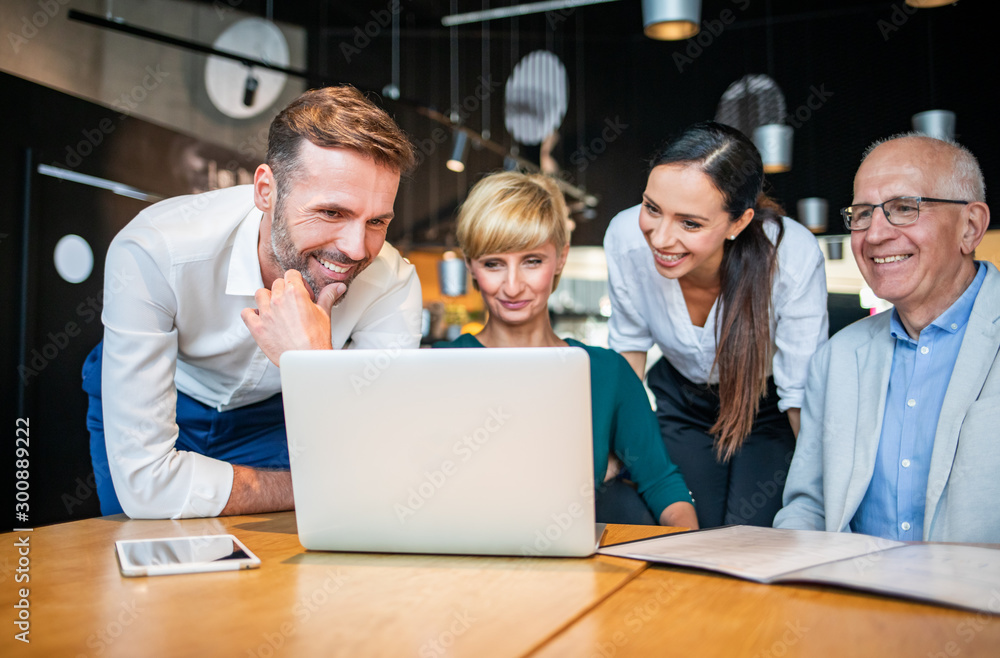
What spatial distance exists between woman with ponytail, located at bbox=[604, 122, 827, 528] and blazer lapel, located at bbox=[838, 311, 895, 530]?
444mm

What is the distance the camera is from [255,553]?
41.2 inches

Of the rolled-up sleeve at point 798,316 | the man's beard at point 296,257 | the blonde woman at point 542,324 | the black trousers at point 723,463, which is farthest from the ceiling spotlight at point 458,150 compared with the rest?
the man's beard at point 296,257

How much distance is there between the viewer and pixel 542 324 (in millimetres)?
2041

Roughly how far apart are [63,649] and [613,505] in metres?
1.39

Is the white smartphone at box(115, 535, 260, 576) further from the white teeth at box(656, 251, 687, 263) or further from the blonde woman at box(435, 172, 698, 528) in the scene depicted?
the white teeth at box(656, 251, 687, 263)

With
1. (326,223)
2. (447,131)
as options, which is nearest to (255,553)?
(326,223)

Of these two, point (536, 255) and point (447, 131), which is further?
point (447, 131)

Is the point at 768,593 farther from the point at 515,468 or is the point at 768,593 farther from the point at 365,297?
the point at 365,297

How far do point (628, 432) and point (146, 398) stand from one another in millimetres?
1092

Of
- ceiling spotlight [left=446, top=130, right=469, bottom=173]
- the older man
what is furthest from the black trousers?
ceiling spotlight [left=446, top=130, right=469, bottom=173]

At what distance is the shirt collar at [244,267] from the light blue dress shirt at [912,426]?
1.36 m

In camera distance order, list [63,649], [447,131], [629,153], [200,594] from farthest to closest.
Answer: [629,153], [447,131], [200,594], [63,649]

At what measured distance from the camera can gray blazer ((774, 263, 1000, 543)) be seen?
4.64ft

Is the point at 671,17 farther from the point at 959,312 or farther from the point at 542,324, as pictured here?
the point at 959,312
